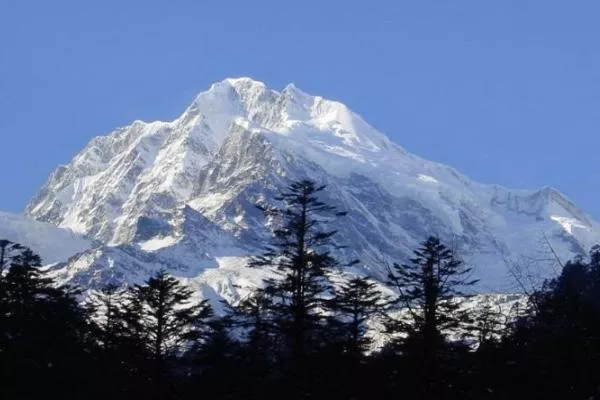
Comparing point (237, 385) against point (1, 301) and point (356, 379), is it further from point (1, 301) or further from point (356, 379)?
point (1, 301)

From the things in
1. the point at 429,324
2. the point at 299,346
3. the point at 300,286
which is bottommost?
the point at 299,346

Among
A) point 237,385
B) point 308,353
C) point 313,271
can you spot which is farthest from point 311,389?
point 237,385

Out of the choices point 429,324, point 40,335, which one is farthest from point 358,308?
point 40,335

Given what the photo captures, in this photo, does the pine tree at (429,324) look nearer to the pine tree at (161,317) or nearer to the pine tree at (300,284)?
the pine tree at (300,284)

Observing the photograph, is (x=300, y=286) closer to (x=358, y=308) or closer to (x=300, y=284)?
(x=300, y=284)

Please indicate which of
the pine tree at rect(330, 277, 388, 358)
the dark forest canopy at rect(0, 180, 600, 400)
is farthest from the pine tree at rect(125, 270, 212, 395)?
the pine tree at rect(330, 277, 388, 358)

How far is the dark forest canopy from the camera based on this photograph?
148 feet

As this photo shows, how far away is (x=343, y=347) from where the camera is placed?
1978 inches

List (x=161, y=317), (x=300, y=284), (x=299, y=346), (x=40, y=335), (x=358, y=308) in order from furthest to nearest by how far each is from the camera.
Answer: (x=358, y=308) < (x=40, y=335) < (x=161, y=317) < (x=300, y=284) < (x=299, y=346)

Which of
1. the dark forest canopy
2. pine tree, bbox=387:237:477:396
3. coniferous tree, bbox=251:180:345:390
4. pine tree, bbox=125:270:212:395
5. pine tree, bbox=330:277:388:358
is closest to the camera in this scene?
the dark forest canopy

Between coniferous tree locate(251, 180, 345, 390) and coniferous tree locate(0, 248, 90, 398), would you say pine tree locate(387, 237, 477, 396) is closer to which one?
coniferous tree locate(251, 180, 345, 390)

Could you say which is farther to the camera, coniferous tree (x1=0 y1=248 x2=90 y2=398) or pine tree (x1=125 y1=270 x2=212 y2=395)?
coniferous tree (x1=0 y1=248 x2=90 y2=398)

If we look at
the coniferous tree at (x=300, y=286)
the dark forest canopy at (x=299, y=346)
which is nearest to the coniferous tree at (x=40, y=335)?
the dark forest canopy at (x=299, y=346)

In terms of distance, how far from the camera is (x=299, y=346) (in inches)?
1820
